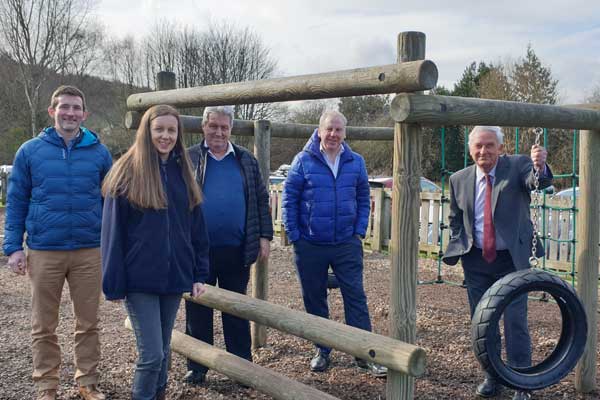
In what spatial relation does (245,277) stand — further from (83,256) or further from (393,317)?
(393,317)

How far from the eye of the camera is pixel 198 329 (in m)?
4.21

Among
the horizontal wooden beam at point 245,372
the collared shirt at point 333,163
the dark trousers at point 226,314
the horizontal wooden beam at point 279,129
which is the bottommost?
the horizontal wooden beam at point 245,372

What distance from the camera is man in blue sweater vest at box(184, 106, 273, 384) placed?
12.4ft

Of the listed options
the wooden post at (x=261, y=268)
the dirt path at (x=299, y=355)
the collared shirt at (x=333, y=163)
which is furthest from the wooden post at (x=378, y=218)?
the collared shirt at (x=333, y=163)

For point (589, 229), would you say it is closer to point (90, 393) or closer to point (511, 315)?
point (511, 315)

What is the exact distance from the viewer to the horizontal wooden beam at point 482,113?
8.64ft

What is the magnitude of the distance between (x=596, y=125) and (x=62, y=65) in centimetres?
2370

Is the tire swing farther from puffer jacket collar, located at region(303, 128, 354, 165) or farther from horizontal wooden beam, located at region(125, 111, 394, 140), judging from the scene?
horizontal wooden beam, located at region(125, 111, 394, 140)

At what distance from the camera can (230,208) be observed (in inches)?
150

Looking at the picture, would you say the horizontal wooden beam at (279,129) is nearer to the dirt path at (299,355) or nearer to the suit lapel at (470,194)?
the dirt path at (299,355)

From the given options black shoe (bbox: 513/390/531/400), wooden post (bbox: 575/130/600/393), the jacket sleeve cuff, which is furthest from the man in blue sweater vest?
wooden post (bbox: 575/130/600/393)

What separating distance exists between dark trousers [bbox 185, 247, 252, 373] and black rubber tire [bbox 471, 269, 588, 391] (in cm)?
159

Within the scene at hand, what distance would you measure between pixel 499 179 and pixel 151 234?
1998 millimetres

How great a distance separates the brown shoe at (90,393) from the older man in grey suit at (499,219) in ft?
7.43
